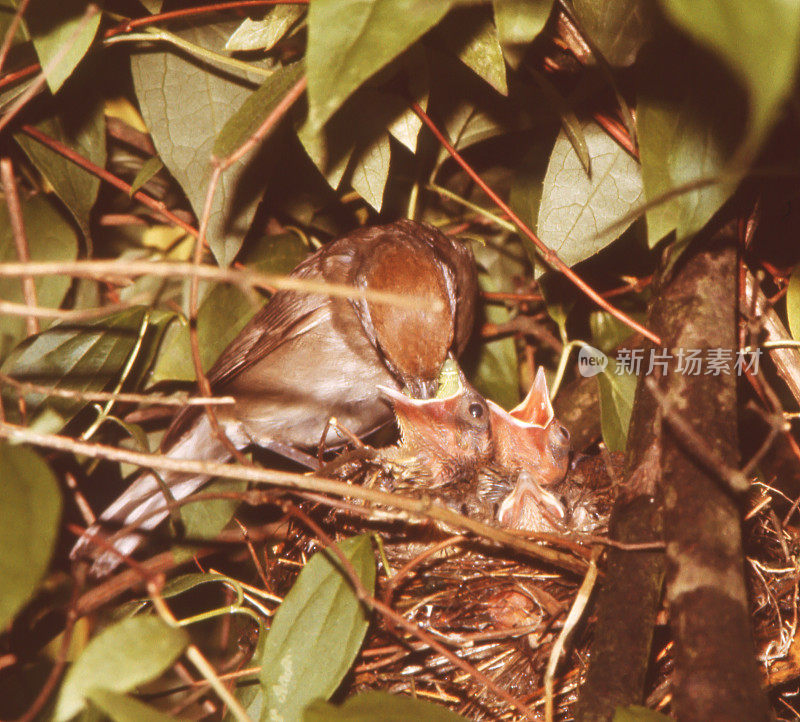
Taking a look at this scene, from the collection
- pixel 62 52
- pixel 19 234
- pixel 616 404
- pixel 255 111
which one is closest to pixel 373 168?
pixel 255 111

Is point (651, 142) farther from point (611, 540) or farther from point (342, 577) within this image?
point (342, 577)

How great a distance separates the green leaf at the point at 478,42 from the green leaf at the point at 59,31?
3.15 ft

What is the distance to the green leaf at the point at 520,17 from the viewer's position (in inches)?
65.5

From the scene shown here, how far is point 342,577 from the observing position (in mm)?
1973

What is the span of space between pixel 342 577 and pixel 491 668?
0.62 metres

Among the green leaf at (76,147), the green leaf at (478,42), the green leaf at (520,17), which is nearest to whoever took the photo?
the green leaf at (520,17)

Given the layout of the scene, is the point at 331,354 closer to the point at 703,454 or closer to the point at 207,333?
the point at 207,333

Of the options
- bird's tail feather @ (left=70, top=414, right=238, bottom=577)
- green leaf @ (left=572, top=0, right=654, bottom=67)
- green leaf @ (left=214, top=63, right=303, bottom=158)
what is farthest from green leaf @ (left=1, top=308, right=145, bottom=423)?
green leaf @ (left=572, top=0, right=654, bottom=67)

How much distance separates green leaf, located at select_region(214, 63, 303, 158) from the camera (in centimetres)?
199

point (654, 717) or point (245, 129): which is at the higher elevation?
point (245, 129)

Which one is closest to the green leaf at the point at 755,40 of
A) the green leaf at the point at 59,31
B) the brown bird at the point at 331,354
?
the green leaf at the point at 59,31

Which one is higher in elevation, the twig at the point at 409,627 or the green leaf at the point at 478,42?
the green leaf at the point at 478,42

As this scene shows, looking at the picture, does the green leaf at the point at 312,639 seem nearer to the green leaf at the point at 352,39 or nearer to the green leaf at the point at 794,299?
the green leaf at the point at 352,39

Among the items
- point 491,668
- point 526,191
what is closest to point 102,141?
point 526,191
